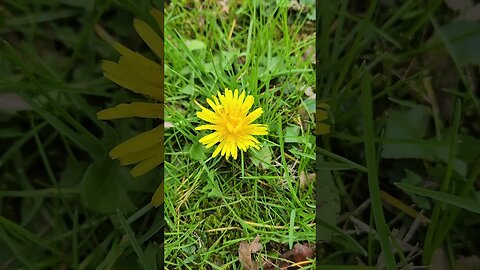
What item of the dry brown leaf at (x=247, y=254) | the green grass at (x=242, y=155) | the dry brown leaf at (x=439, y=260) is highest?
the green grass at (x=242, y=155)

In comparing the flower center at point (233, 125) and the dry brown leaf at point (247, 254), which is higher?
the flower center at point (233, 125)

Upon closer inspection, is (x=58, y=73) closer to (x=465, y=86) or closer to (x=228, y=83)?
(x=228, y=83)

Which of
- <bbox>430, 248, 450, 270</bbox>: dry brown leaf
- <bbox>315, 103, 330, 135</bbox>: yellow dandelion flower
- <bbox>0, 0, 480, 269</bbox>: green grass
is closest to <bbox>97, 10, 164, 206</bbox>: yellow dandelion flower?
<bbox>0, 0, 480, 269</bbox>: green grass

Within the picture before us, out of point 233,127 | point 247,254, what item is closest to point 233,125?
point 233,127

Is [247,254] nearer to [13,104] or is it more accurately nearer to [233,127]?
[233,127]

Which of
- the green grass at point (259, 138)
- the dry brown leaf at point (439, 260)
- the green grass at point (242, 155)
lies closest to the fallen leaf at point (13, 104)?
the green grass at point (259, 138)

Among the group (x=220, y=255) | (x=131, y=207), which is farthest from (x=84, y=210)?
(x=220, y=255)

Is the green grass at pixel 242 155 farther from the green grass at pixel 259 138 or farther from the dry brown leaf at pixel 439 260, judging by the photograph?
the dry brown leaf at pixel 439 260
